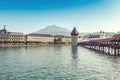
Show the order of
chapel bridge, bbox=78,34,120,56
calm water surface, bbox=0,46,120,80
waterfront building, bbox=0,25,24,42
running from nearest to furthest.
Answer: calm water surface, bbox=0,46,120,80
chapel bridge, bbox=78,34,120,56
waterfront building, bbox=0,25,24,42

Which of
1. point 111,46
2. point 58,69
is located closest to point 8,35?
point 111,46

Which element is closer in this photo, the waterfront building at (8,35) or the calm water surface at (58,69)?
the calm water surface at (58,69)

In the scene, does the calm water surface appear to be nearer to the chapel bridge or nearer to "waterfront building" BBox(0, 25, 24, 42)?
the chapel bridge

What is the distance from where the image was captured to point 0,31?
16525cm

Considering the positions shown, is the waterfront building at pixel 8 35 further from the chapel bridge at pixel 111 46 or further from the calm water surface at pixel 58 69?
the calm water surface at pixel 58 69

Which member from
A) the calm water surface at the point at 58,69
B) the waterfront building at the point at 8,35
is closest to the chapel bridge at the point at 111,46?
the calm water surface at the point at 58,69

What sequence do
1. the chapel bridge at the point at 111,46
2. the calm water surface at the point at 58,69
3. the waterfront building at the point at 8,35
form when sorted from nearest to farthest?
1. the calm water surface at the point at 58,69
2. the chapel bridge at the point at 111,46
3. the waterfront building at the point at 8,35

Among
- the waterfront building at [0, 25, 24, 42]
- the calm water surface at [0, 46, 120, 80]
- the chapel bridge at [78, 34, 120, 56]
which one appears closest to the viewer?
the calm water surface at [0, 46, 120, 80]

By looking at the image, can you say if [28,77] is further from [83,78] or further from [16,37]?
[16,37]

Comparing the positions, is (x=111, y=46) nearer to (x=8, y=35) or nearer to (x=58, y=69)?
(x=58, y=69)

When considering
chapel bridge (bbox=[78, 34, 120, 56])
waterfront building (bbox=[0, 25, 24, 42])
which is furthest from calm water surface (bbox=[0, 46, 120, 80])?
waterfront building (bbox=[0, 25, 24, 42])

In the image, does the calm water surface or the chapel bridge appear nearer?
the calm water surface

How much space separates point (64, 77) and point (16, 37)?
14654 centimetres

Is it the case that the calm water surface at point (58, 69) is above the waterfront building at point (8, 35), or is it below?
below
